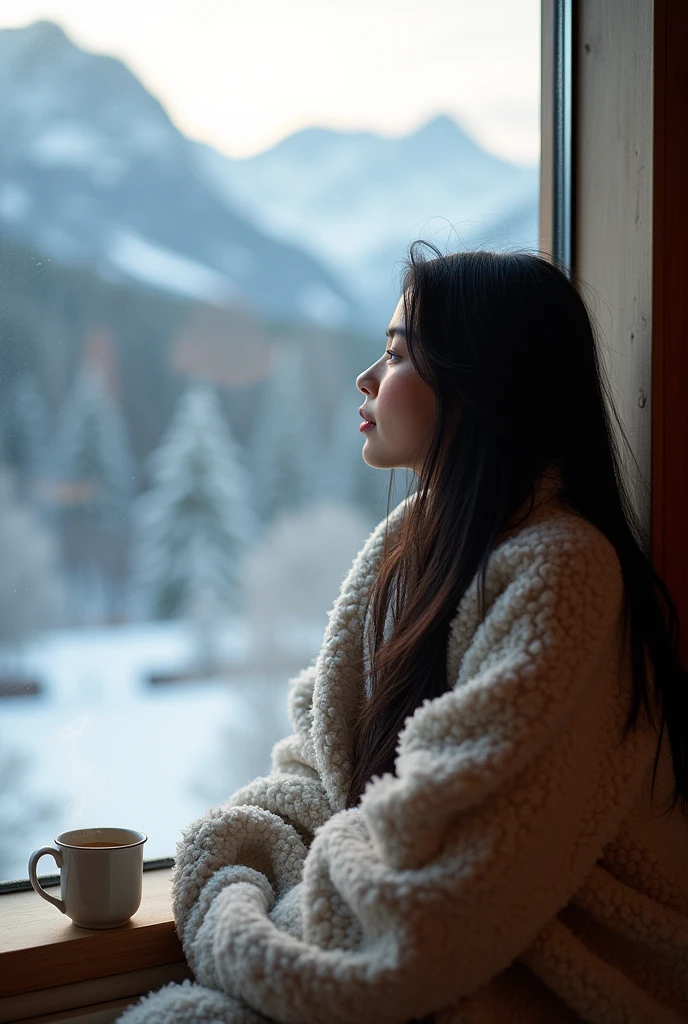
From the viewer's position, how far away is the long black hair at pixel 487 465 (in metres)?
0.95

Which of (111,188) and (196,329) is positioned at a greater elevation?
(111,188)

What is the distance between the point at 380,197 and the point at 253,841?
37.4 inches

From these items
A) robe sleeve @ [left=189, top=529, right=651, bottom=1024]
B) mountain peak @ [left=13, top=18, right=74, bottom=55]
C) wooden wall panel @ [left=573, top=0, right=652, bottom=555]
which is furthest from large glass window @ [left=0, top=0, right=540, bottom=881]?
robe sleeve @ [left=189, top=529, right=651, bottom=1024]

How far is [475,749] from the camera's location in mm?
781

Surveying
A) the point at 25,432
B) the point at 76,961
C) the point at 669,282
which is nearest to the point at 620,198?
the point at 669,282

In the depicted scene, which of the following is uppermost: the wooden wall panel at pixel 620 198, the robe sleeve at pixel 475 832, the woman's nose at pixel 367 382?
the wooden wall panel at pixel 620 198

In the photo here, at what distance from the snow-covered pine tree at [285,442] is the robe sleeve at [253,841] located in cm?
39

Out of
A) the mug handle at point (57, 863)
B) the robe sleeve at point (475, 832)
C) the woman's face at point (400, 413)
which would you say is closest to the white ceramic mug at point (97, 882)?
the mug handle at point (57, 863)

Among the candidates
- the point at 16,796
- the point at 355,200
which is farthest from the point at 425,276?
the point at 16,796

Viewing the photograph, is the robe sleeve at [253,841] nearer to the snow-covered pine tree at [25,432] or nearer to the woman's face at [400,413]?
the woman's face at [400,413]

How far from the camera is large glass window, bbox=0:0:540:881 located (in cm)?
116

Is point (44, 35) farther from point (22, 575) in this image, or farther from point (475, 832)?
point (475, 832)

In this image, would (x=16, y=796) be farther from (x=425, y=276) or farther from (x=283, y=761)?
(x=425, y=276)

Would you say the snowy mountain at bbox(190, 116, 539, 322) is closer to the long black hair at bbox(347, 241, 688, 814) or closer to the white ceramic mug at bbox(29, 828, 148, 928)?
the long black hair at bbox(347, 241, 688, 814)
